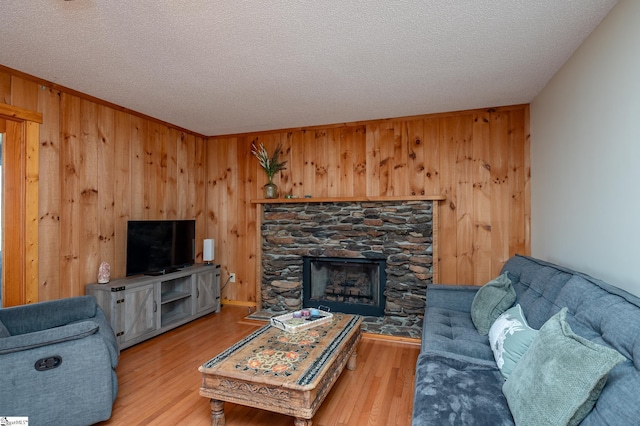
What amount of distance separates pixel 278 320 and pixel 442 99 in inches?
102

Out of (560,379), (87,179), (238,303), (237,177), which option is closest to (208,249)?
(238,303)

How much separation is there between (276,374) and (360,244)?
7.60 ft

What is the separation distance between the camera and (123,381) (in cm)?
260

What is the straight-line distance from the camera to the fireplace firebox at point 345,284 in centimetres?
398

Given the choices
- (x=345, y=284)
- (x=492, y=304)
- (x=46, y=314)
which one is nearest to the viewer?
(x=492, y=304)

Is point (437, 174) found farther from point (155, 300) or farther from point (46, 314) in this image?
point (46, 314)

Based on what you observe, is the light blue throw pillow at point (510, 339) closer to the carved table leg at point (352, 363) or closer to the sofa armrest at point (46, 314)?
→ the carved table leg at point (352, 363)

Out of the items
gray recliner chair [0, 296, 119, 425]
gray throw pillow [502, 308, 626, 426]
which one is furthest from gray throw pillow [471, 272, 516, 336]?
gray recliner chair [0, 296, 119, 425]

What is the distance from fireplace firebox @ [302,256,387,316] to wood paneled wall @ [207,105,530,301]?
0.75 metres

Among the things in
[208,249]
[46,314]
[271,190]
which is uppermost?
[271,190]

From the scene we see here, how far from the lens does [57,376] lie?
1832 millimetres

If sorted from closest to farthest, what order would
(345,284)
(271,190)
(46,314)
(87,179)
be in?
(46,314), (87,179), (345,284), (271,190)

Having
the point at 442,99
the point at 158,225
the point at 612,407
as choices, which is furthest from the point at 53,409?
the point at 442,99

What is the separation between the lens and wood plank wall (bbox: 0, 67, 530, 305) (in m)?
3.02
